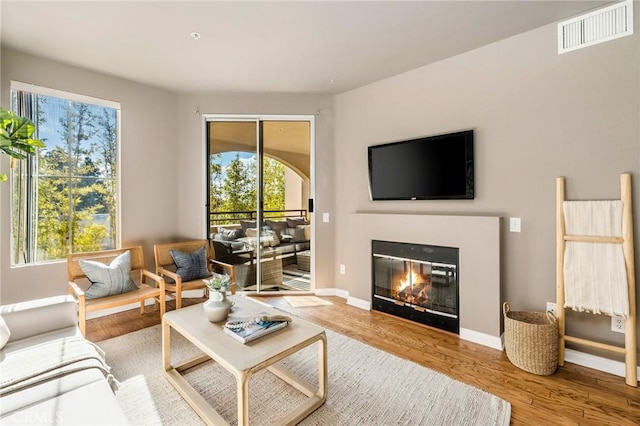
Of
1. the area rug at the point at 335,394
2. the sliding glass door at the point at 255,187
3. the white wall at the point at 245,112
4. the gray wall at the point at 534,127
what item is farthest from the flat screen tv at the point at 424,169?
the area rug at the point at 335,394

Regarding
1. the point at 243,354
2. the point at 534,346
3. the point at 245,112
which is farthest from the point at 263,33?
the point at 534,346

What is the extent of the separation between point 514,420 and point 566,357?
1.05 meters

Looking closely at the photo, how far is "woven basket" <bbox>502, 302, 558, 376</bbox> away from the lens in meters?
2.18

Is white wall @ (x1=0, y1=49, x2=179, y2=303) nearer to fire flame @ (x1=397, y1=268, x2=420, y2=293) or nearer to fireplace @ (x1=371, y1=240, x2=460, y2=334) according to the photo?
fireplace @ (x1=371, y1=240, x2=460, y2=334)

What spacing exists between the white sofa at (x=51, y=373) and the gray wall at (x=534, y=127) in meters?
2.73

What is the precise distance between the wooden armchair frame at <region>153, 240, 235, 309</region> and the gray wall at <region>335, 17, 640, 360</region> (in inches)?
90.9

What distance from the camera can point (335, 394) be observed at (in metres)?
1.97

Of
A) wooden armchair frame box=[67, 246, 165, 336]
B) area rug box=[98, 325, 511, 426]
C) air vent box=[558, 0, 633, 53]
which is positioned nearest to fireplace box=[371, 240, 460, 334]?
area rug box=[98, 325, 511, 426]

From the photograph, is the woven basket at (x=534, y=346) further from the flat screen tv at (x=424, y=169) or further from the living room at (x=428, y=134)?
the flat screen tv at (x=424, y=169)

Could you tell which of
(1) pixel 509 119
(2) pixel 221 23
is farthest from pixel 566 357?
(2) pixel 221 23

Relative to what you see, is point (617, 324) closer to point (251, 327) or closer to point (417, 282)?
point (417, 282)

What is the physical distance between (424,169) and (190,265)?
2.79m

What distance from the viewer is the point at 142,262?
340cm

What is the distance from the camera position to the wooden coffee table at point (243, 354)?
1532mm
